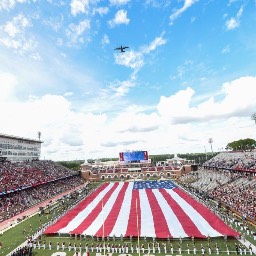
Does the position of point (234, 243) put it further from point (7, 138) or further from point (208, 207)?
point (7, 138)

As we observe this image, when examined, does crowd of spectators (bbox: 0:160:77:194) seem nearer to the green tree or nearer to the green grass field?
the green grass field

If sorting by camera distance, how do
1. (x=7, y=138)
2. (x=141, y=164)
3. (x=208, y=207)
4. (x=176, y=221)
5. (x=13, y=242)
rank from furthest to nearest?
(x=141, y=164), (x=7, y=138), (x=208, y=207), (x=176, y=221), (x=13, y=242)

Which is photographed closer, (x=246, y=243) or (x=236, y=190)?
(x=246, y=243)

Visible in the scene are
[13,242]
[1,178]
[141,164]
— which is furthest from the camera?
[141,164]

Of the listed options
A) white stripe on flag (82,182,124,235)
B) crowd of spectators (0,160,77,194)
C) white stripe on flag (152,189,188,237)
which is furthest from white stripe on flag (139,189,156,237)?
crowd of spectators (0,160,77,194)

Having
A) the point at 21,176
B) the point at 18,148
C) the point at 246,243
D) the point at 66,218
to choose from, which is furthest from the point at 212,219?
the point at 18,148

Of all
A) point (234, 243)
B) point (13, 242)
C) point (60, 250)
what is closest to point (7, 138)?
point (13, 242)

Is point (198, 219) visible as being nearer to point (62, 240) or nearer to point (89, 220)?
point (89, 220)
